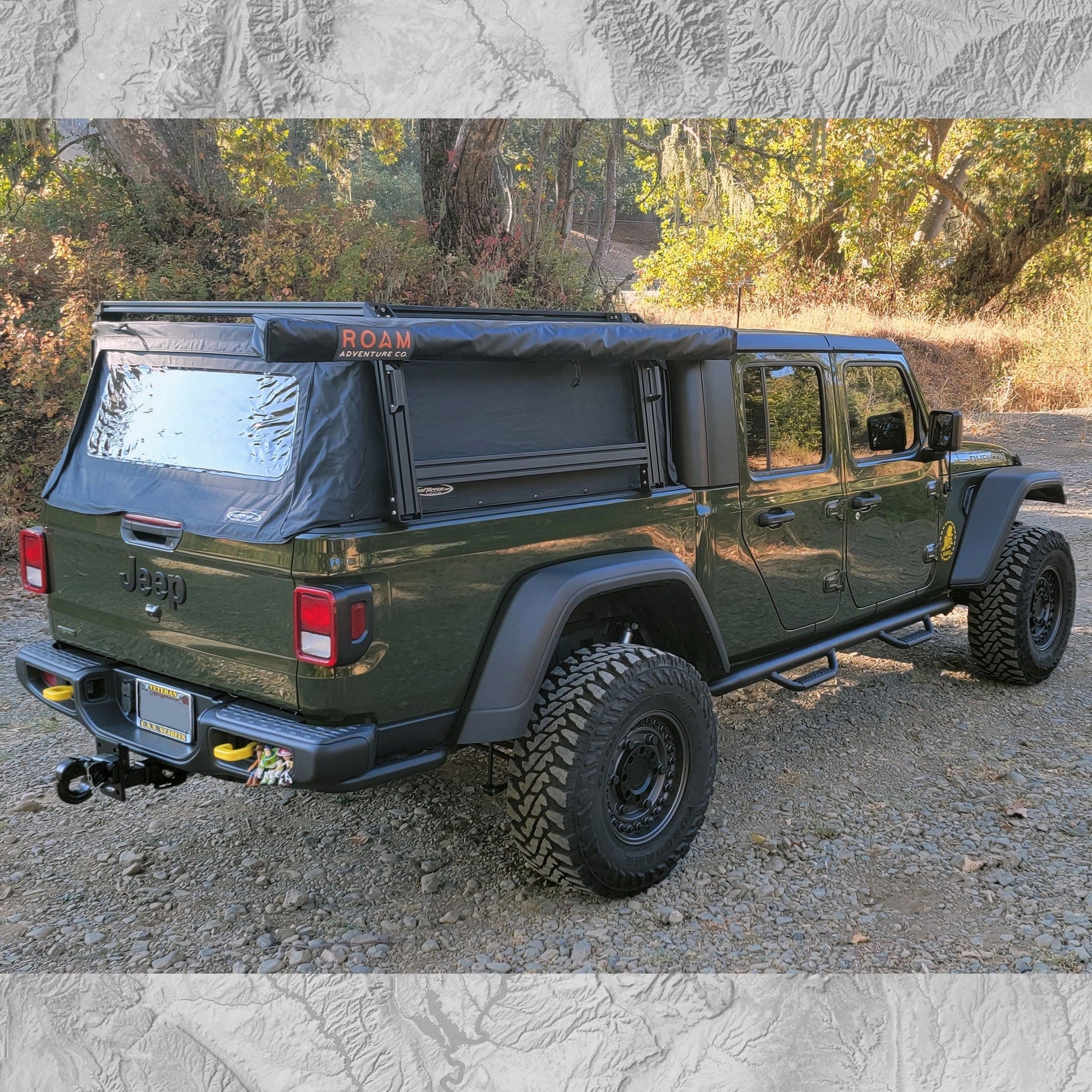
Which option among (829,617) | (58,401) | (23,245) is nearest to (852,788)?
(829,617)

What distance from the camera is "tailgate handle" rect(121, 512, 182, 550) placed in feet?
10.0

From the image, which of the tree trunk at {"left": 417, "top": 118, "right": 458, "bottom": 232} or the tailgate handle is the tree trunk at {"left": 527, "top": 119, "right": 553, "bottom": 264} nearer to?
the tree trunk at {"left": 417, "top": 118, "right": 458, "bottom": 232}

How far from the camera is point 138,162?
11500 mm

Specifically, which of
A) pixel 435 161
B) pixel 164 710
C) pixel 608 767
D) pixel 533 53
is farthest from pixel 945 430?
pixel 435 161

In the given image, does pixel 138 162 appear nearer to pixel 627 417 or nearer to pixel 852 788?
pixel 627 417

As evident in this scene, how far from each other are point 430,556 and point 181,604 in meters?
0.79

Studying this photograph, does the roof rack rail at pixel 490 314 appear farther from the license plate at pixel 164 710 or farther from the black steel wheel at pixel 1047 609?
the black steel wheel at pixel 1047 609

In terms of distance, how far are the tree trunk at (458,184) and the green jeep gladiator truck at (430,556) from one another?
913 centimetres

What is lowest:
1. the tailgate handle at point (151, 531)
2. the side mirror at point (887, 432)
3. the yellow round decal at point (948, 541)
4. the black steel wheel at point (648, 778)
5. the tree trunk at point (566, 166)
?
the black steel wheel at point (648, 778)

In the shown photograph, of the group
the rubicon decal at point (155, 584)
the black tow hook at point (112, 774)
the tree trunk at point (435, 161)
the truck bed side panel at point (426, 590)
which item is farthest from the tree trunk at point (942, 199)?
the black tow hook at point (112, 774)

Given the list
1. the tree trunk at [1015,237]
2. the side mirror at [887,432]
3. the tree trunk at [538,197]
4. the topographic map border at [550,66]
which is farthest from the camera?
the tree trunk at [1015,237]

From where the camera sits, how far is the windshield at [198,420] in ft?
9.71

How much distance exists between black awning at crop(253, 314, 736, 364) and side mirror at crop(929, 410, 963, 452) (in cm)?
158

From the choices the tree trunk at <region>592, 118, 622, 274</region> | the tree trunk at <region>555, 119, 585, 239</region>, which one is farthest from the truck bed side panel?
the tree trunk at <region>555, 119, 585, 239</region>
